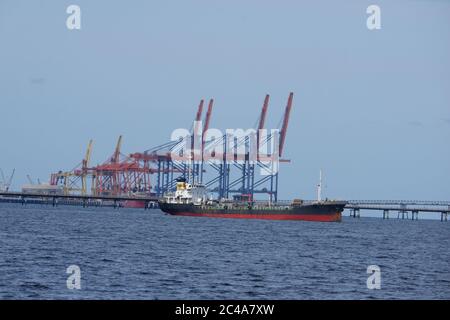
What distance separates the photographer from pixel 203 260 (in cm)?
4694

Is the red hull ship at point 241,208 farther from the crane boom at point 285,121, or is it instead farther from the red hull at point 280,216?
the crane boom at point 285,121

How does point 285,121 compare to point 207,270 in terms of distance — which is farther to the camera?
point 285,121

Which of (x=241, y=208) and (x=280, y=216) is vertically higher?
(x=241, y=208)

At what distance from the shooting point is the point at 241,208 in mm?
141625

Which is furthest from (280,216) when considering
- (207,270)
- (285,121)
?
(207,270)

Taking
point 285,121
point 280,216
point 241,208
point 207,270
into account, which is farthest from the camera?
point 285,121

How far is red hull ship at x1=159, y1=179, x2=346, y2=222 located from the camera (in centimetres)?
12700

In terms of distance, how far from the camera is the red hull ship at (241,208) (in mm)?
127000

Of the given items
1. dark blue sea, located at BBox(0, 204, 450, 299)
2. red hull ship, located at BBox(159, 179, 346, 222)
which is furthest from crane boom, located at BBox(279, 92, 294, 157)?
dark blue sea, located at BBox(0, 204, 450, 299)

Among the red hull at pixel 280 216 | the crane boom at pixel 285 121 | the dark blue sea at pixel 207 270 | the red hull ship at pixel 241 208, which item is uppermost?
the crane boom at pixel 285 121

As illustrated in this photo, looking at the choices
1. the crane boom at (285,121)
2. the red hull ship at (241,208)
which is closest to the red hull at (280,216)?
the red hull ship at (241,208)

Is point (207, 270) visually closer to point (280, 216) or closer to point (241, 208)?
point (280, 216)
